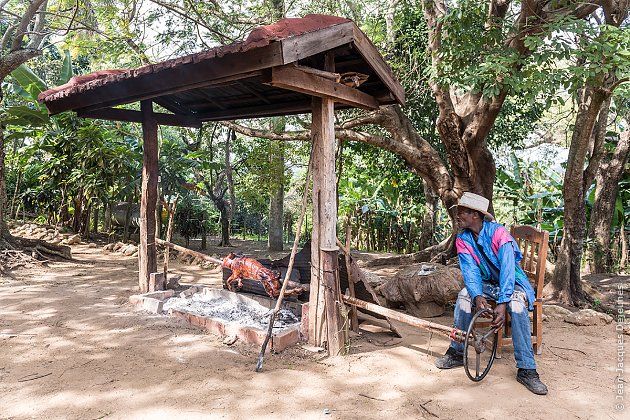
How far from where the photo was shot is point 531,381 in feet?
10.5

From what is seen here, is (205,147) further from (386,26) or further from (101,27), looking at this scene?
(386,26)

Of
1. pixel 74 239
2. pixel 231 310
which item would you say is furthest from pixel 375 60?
pixel 74 239

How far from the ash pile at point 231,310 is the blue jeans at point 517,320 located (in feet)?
5.72

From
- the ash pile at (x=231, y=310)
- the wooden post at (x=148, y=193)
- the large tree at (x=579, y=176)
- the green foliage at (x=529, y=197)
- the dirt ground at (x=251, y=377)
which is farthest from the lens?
the green foliage at (x=529, y=197)

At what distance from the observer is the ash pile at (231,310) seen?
4.53 metres

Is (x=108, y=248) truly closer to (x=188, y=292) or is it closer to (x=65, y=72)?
(x=65, y=72)

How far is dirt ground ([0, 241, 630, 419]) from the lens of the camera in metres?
2.82

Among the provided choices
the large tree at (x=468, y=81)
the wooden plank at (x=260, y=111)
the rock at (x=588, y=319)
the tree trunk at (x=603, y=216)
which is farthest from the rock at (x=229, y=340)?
the tree trunk at (x=603, y=216)

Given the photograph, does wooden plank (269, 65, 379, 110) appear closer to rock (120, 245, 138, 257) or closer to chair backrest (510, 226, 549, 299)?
chair backrest (510, 226, 549, 299)

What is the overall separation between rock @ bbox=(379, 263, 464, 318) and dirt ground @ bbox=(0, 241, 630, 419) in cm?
61

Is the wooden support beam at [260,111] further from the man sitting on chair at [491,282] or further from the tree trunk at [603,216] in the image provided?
the tree trunk at [603,216]

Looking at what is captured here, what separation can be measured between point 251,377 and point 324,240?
1.35m

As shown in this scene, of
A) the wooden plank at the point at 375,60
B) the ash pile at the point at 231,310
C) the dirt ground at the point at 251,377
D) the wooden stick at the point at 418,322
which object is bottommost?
the dirt ground at the point at 251,377

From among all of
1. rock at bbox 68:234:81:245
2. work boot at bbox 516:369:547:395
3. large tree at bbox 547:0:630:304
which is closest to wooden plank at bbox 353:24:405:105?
large tree at bbox 547:0:630:304
